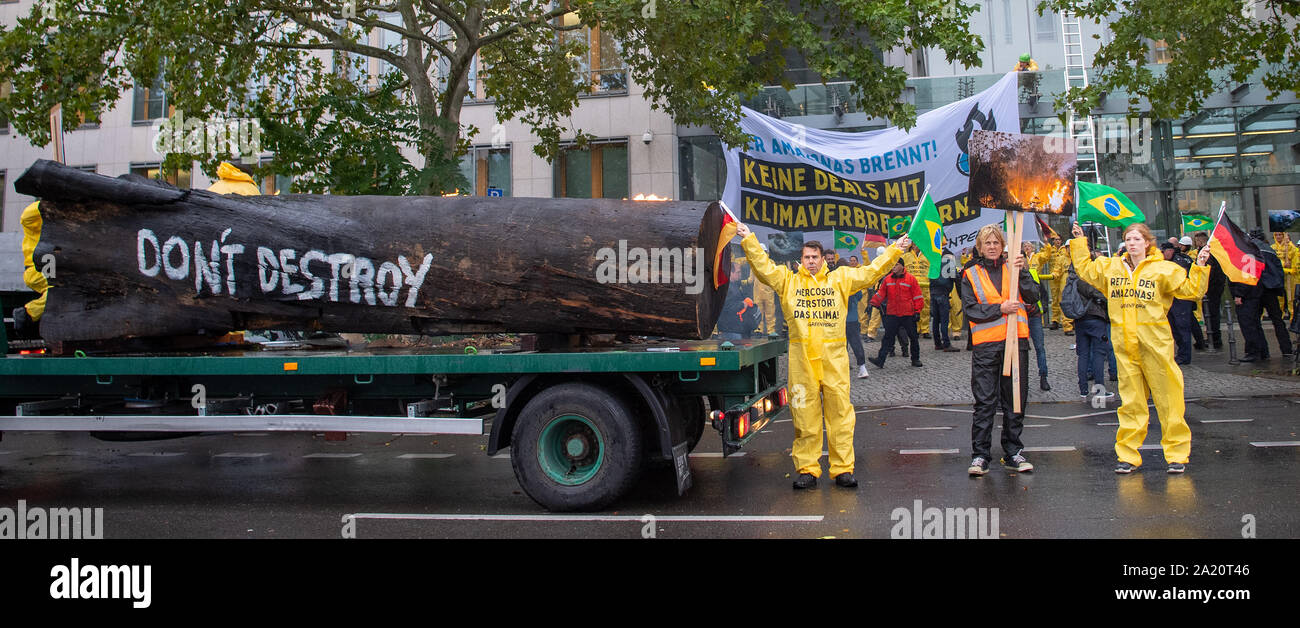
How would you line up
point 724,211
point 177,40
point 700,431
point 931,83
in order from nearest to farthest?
point 724,211
point 700,431
point 177,40
point 931,83

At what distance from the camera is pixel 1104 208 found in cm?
768

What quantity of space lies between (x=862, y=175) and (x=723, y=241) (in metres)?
6.13

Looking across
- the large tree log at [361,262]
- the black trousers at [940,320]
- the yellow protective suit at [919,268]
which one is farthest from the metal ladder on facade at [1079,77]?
the large tree log at [361,262]

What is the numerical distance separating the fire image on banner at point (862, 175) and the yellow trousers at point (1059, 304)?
4.33 meters

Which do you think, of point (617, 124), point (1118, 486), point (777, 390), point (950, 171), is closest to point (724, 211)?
point (777, 390)

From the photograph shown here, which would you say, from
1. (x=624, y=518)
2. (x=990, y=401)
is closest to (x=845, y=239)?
(x=990, y=401)

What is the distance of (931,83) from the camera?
19672mm

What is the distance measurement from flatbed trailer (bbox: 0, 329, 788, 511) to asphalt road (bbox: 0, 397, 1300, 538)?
392mm

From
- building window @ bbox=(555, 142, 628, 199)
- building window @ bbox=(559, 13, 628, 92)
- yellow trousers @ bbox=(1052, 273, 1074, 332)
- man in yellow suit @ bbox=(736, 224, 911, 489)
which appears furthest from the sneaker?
building window @ bbox=(559, 13, 628, 92)

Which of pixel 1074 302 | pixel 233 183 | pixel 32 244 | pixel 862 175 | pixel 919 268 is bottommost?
pixel 1074 302

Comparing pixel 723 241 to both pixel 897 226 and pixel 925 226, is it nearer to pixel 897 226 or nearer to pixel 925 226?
pixel 925 226

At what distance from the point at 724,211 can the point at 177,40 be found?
307 inches

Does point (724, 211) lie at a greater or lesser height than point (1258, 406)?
greater
